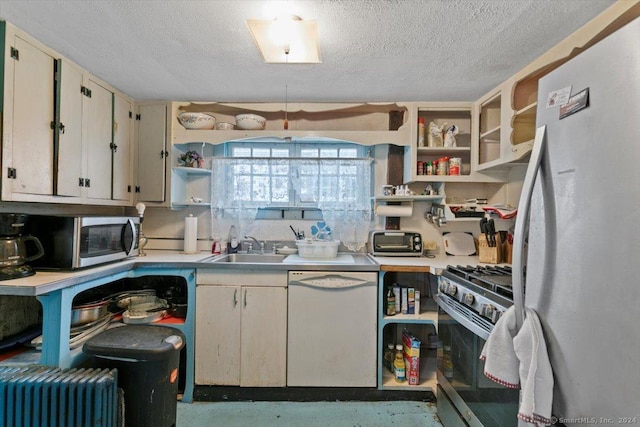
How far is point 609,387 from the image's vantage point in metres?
0.63

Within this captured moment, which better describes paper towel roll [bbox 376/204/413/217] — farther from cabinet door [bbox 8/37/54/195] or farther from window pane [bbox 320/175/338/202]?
cabinet door [bbox 8/37/54/195]

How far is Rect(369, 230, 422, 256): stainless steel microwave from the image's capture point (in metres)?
2.38

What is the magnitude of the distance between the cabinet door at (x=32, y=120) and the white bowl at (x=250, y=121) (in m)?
1.16

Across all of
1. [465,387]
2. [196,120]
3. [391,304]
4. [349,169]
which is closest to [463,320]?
[465,387]

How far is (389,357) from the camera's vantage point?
86.7 inches

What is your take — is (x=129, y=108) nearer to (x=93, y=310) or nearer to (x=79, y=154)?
(x=79, y=154)

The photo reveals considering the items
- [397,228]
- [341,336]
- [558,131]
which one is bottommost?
[341,336]

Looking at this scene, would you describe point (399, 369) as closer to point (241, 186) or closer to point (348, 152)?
point (348, 152)

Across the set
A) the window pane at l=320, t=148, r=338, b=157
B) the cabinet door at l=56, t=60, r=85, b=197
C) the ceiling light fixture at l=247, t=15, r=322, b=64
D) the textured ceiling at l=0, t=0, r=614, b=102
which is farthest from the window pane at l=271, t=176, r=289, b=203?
the cabinet door at l=56, t=60, r=85, b=197

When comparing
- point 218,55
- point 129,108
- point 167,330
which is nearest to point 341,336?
point 167,330

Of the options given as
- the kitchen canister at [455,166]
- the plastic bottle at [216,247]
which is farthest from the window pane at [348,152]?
the plastic bottle at [216,247]

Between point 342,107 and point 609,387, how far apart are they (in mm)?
2262

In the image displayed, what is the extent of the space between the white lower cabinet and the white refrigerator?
4.95 feet

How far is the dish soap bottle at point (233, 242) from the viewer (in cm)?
250
